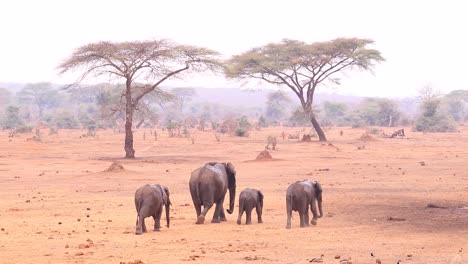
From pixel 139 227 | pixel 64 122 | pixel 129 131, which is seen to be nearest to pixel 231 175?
pixel 139 227

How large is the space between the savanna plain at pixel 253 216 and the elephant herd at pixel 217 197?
1.02 feet

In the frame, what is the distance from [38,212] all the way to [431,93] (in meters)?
98.9

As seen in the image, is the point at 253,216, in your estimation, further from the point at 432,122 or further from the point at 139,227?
the point at 432,122

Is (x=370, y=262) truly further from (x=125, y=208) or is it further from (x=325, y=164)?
(x=325, y=164)

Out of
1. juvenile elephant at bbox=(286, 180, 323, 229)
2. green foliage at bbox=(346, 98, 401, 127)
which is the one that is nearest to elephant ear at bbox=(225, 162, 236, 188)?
juvenile elephant at bbox=(286, 180, 323, 229)

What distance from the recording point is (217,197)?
14422mm

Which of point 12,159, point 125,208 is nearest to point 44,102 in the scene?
point 12,159

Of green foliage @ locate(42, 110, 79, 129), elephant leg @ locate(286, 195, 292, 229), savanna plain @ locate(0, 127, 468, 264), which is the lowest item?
savanna plain @ locate(0, 127, 468, 264)

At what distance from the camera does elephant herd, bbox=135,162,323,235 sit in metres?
12.9

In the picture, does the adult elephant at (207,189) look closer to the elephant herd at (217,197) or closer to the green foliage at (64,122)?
the elephant herd at (217,197)

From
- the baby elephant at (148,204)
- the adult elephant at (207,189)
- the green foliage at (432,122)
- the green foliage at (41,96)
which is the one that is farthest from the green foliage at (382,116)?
the baby elephant at (148,204)

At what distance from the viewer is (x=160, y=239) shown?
1217cm

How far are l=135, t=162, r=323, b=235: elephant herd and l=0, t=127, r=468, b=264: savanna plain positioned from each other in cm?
31

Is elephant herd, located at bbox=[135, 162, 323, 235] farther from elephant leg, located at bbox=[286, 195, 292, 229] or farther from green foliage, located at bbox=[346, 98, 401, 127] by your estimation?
green foliage, located at bbox=[346, 98, 401, 127]
